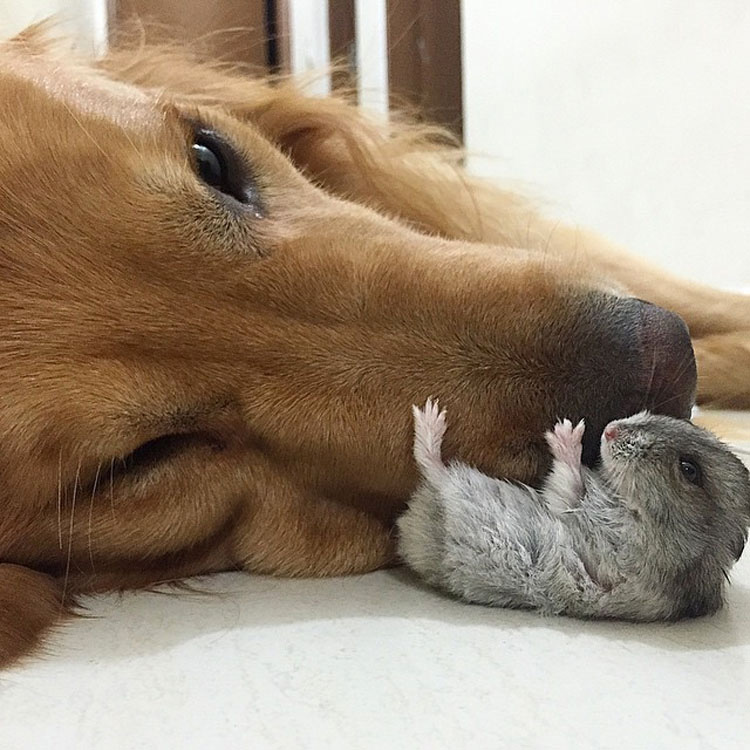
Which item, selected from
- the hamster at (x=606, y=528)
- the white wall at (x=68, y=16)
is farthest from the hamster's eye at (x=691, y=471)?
the white wall at (x=68, y=16)

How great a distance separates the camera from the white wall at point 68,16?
181 centimetres

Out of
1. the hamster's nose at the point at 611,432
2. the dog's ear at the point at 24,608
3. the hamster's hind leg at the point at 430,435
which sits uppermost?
the hamster's nose at the point at 611,432

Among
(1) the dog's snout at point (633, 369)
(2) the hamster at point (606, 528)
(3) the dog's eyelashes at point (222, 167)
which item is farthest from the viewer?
(3) the dog's eyelashes at point (222, 167)

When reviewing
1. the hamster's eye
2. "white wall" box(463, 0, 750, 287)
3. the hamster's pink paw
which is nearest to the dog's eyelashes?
the hamster's pink paw

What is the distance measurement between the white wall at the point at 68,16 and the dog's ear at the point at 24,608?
3.47ft

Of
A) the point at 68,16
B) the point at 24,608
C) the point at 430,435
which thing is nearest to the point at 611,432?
the point at 430,435

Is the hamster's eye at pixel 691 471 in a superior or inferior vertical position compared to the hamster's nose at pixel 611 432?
inferior

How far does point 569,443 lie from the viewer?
3.36ft

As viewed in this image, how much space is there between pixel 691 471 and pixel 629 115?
9.92 feet

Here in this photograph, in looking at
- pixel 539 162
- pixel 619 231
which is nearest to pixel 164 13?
pixel 539 162

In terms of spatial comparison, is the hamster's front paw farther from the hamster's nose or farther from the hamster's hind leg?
the hamster's hind leg

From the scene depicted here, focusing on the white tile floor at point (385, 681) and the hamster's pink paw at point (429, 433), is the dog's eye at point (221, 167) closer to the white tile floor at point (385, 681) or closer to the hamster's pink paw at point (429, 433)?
the hamster's pink paw at point (429, 433)

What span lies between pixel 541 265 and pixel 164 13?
7.32 feet

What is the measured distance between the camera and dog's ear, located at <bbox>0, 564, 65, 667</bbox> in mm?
1010
